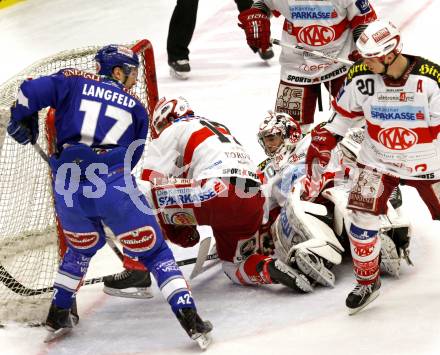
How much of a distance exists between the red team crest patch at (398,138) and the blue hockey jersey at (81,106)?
1004 mm

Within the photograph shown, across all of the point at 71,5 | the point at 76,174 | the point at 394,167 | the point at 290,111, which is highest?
the point at 76,174

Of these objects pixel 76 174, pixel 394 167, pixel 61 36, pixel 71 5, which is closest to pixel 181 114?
pixel 76 174

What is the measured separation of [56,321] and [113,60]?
110 centimetres

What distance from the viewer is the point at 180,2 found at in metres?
7.72

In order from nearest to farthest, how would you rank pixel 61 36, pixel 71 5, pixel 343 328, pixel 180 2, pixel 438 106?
pixel 438 106 < pixel 343 328 < pixel 180 2 < pixel 61 36 < pixel 71 5

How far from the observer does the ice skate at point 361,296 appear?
425 centimetres

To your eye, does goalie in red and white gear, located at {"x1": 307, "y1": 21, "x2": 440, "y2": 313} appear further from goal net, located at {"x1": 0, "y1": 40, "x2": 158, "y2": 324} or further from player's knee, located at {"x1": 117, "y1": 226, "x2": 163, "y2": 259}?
goal net, located at {"x1": 0, "y1": 40, "x2": 158, "y2": 324}

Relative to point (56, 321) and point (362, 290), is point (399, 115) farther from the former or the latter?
point (56, 321)

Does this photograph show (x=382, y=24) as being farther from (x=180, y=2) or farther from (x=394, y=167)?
(x=180, y=2)

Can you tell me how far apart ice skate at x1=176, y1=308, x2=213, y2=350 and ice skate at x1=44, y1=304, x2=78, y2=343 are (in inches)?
20.9

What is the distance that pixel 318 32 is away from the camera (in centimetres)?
549

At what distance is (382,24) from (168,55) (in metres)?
3.98

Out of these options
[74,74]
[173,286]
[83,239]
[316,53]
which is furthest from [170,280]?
[316,53]

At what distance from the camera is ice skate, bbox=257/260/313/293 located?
4.53 m
